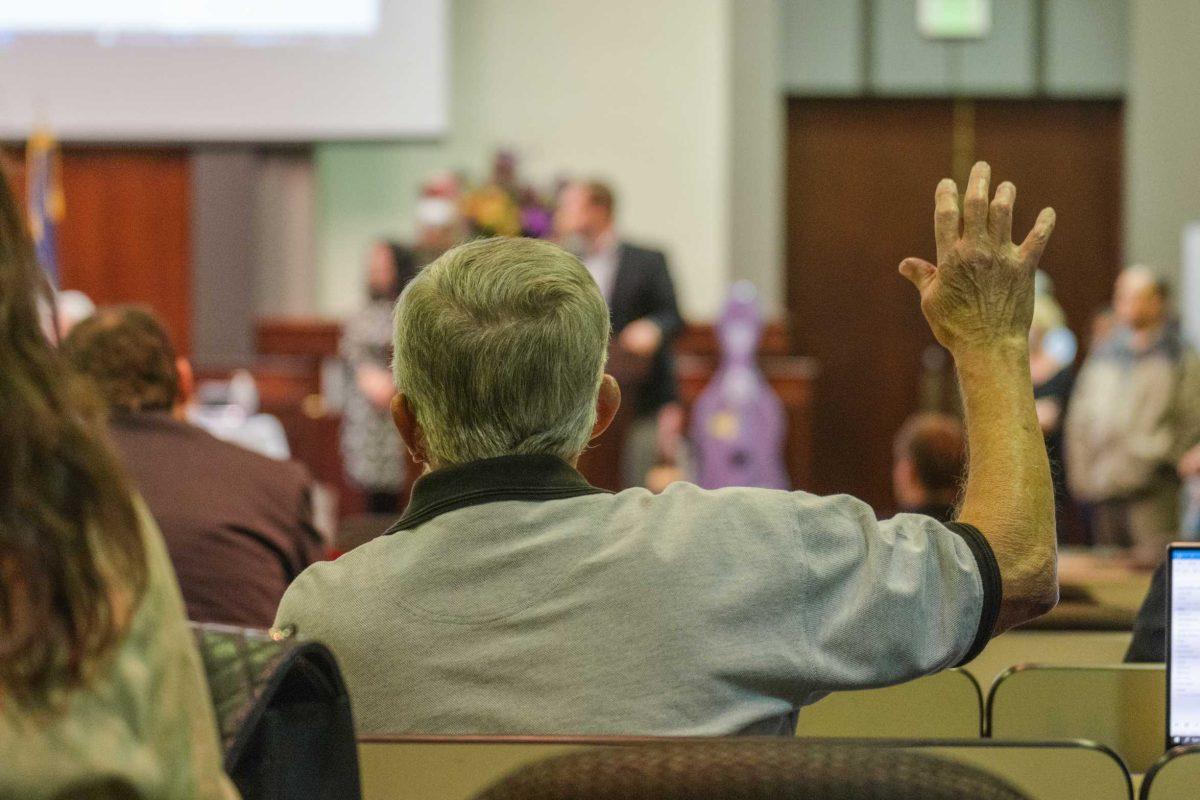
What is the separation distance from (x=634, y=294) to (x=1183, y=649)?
4.76 m

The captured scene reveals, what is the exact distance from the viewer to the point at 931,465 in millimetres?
3180

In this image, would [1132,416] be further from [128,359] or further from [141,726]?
[141,726]

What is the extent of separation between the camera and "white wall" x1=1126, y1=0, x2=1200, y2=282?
8938 mm

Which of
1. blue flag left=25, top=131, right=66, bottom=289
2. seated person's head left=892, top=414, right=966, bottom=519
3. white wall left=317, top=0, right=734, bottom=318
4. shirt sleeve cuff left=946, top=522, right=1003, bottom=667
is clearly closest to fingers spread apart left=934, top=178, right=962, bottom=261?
shirt sleeve cuff left=946, top=522, right=1003, bottom=667

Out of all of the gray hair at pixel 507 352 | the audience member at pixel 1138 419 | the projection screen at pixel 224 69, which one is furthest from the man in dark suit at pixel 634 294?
the gray hair at pixel 507 352

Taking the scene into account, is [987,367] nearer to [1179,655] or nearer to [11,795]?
[1179,655]

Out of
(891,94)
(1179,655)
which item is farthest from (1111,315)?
(1179,655)

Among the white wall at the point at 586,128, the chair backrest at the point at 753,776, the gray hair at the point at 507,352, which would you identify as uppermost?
the white wall at the point at 586,128

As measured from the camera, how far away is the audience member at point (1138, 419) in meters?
6.04

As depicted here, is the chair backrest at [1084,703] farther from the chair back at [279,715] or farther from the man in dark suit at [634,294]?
the man in dark suit at [634,294]

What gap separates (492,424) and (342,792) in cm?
49

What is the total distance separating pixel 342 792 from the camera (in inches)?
41.0

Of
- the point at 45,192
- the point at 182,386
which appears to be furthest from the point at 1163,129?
the point at 182,386

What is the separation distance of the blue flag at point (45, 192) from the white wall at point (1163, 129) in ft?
19.3
